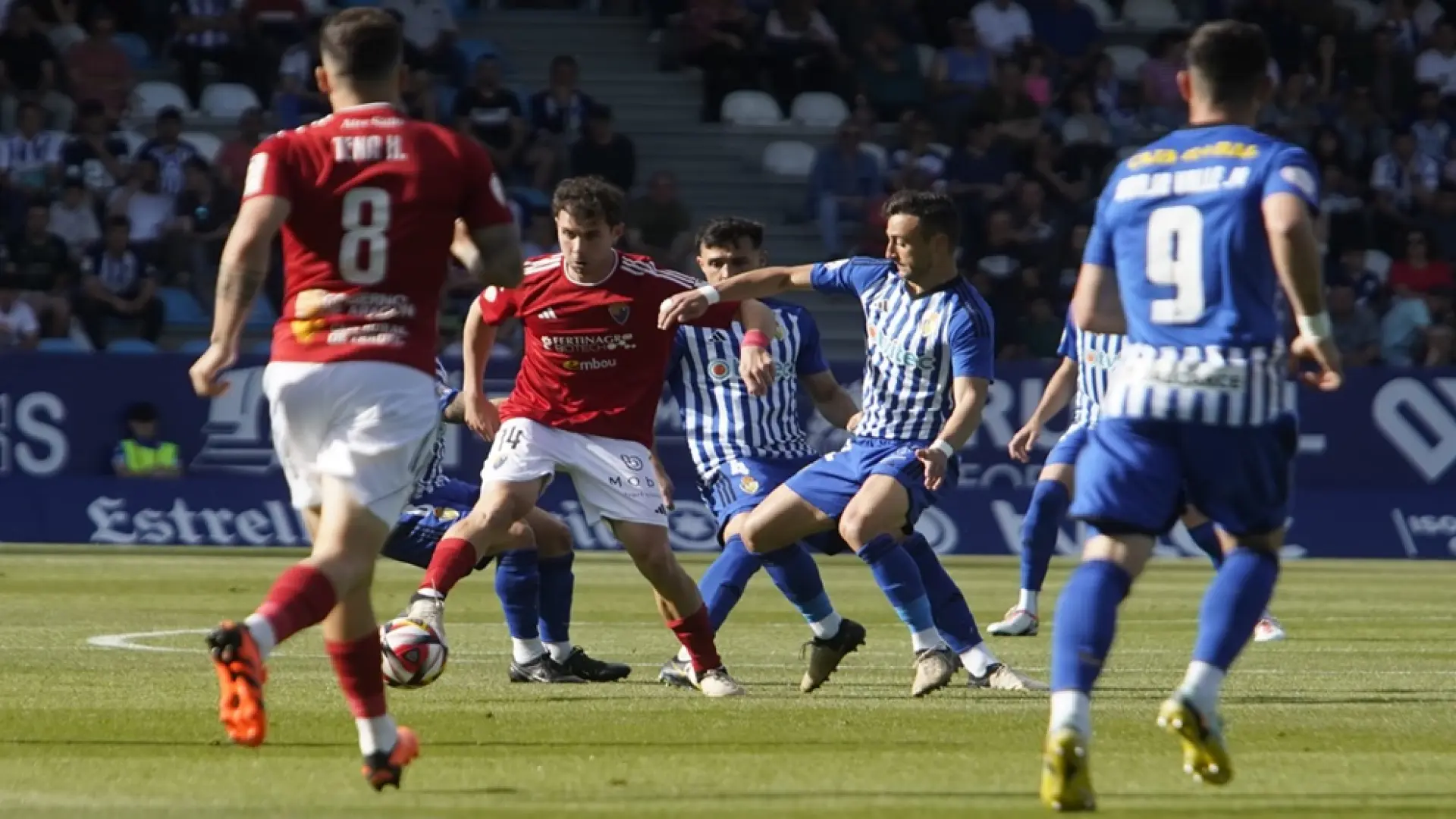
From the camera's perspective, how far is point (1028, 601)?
12.5 meters

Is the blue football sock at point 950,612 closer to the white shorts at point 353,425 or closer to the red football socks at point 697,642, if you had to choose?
the red football socks at point 697,642

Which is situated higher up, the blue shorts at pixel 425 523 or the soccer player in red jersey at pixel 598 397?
the soccer player in red jersey at pixel 598 397

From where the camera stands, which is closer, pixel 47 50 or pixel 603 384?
pixel 603 384

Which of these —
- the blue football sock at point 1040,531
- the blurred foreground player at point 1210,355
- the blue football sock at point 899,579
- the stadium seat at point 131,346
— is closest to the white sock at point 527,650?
the blue football sock at point 899,579

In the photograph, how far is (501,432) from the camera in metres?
9.60

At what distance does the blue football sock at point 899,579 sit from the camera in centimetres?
945

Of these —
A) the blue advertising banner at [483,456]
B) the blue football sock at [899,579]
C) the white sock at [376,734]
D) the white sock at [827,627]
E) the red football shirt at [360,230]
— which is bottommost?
the blue advertising banner at [483,456]

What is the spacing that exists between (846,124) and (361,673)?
19.5 meters

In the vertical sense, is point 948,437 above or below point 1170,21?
above

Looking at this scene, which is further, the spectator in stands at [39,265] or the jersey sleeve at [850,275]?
the spectator in stands at [39,265]

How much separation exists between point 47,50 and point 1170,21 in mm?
13219

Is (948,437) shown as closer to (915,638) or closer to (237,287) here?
(915,638)

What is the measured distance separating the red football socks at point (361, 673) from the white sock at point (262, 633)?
0.32 metres

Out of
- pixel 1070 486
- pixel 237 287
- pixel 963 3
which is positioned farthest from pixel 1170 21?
pixel 237 287
